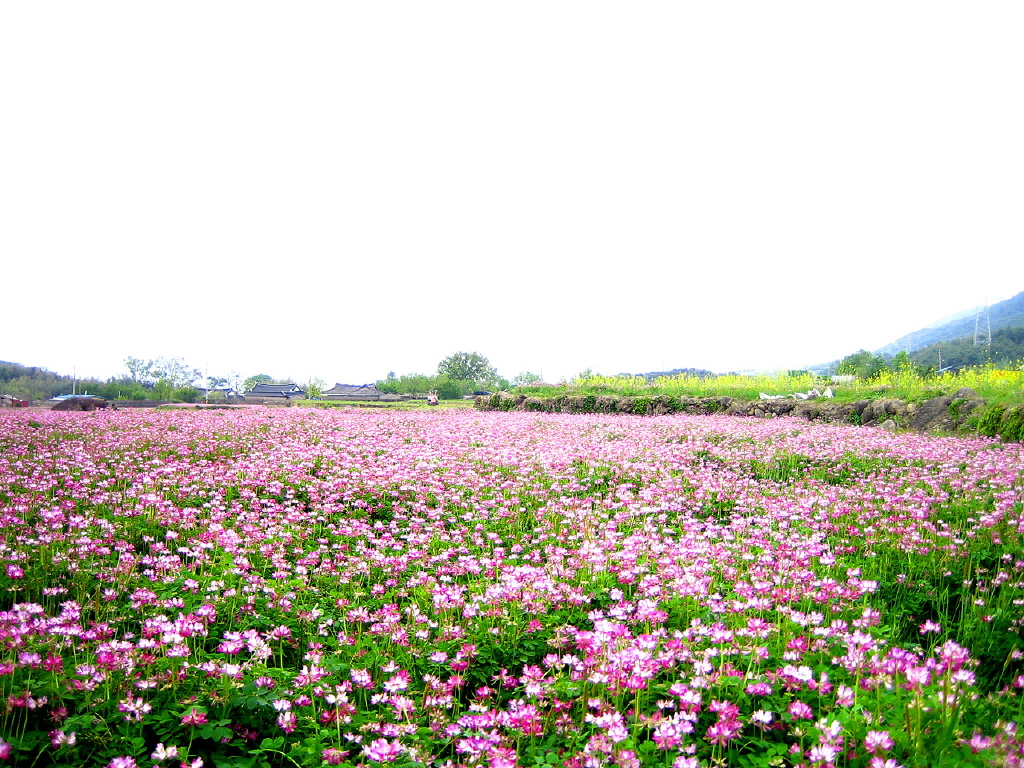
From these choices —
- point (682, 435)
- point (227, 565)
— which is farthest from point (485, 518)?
point (682, 435)

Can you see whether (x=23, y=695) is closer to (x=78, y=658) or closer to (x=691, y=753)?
(x=78, y=658)

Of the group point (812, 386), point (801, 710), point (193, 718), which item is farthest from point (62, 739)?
point (812, 386)

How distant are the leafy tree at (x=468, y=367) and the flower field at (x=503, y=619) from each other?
99.7 m

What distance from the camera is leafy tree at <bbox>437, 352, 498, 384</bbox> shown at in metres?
108

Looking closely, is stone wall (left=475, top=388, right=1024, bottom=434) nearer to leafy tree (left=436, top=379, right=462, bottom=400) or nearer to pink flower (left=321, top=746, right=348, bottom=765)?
pink flower (left=321, top=746, right=348, bottom=765)

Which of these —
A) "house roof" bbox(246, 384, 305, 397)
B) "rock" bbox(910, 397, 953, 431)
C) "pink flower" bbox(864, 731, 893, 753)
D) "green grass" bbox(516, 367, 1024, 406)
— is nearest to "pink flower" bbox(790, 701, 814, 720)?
"pink flower" bbox(864, 731, 893, 753)

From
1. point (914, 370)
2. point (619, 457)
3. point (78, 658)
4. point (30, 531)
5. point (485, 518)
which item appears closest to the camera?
point (78, 658)

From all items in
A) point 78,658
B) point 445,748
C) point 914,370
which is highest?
point 914,370

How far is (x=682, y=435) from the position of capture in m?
13.3

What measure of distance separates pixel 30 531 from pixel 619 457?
25.7ft

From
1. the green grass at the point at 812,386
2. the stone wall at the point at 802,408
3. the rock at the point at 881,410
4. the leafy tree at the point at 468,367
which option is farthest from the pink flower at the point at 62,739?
the leafy tree at the point at 468,367

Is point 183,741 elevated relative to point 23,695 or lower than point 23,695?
lower

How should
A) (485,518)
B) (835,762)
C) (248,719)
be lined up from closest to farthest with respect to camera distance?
(835,762) < (248,719) < (485,518)

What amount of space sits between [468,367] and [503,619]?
106 meters
